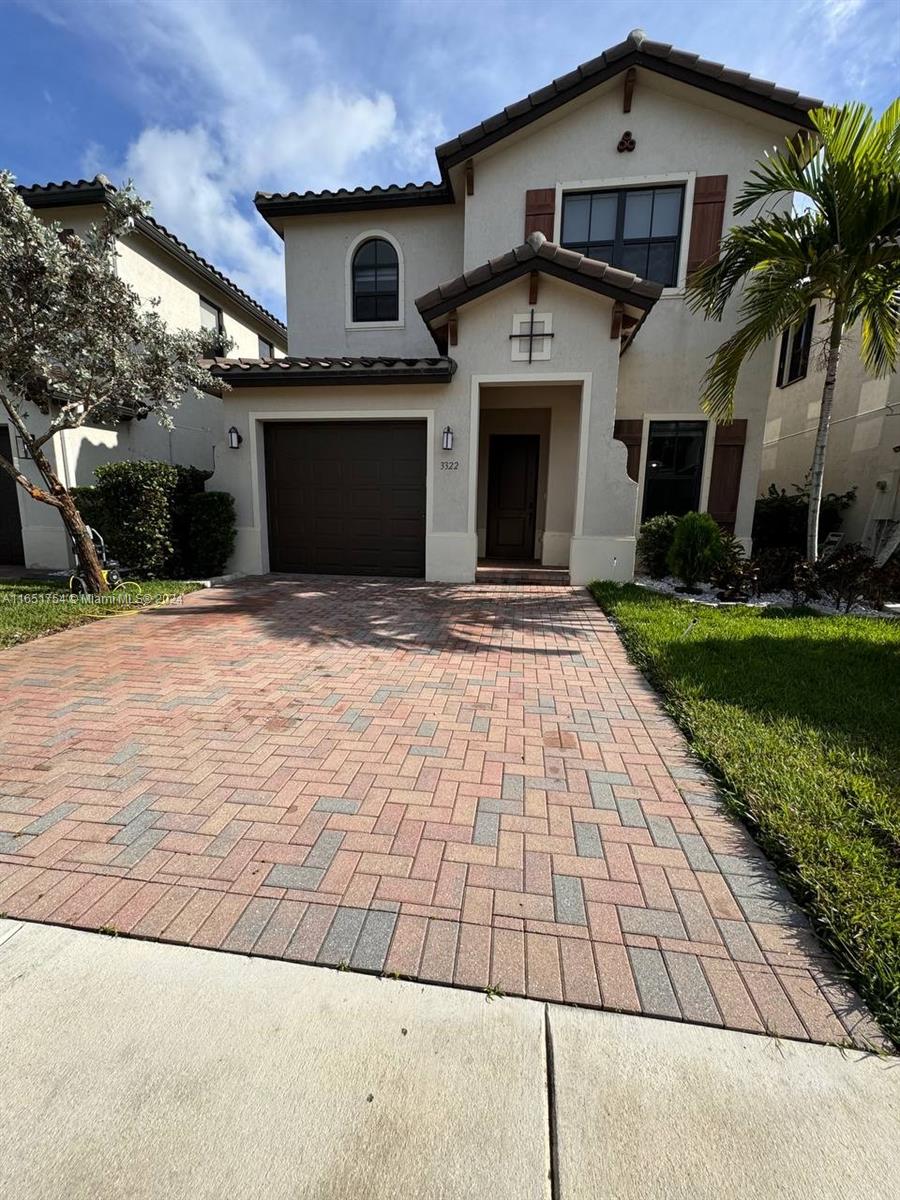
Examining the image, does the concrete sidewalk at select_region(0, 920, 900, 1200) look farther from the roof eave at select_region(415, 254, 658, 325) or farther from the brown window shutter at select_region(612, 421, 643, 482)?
the brown window shutter at select_region(612, 421, 643, 482)

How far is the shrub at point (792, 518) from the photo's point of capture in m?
10.7

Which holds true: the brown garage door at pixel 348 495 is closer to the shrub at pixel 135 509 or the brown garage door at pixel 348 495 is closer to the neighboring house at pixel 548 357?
the neighboring house at pixel 548 357

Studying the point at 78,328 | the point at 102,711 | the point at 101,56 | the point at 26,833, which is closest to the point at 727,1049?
the point at 26,833

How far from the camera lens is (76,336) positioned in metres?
6.28

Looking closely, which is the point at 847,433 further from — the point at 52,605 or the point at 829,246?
the point at 52,605

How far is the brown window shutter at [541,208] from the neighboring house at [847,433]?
4668 millimetres

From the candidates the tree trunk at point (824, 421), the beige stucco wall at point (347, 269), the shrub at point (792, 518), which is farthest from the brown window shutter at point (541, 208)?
the shrub at point (792, 518)

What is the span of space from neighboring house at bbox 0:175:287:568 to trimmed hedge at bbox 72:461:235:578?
151 centimetres

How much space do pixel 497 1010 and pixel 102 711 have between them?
11.3 feet

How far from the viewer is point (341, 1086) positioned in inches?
56.0

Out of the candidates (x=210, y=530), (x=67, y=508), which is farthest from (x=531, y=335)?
(x=67, y=508)

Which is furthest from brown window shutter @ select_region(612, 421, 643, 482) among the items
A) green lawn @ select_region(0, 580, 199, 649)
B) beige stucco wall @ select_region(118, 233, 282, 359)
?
green lawn @ select_region(0, 580, 199, 649)

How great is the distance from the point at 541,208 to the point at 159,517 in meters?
8.59

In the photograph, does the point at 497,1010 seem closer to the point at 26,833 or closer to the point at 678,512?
the point at 26,833
